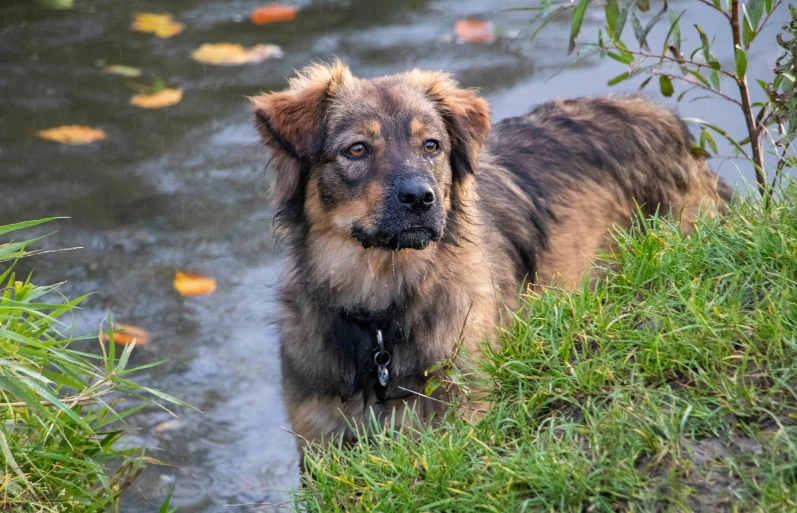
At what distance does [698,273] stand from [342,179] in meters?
1.48

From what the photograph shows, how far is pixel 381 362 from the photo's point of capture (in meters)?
3.85

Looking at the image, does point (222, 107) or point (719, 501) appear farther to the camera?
point (222, 107)

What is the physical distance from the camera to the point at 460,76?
24.2 ft

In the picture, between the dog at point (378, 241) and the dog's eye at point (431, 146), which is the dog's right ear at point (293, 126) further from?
the dog's eye at point (431, 146)

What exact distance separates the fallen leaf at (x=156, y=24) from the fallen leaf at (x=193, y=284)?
3.16 m

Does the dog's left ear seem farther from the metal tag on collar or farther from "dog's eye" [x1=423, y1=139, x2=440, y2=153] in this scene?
the metal tag on collar

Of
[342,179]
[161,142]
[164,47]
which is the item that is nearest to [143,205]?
[161,142]

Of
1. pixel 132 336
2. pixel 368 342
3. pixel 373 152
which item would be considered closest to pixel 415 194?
pixel 373 152

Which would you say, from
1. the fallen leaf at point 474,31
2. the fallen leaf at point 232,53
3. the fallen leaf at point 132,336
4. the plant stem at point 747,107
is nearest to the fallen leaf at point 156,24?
the fallen leaf at point 232,53

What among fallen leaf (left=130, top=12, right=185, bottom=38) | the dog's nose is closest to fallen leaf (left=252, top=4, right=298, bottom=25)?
fallen leaf (left=130, top=12, right=185, bottom=38)

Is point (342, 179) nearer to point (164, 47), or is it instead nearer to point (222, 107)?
point (222, 107)

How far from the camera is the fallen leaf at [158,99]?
7141mm

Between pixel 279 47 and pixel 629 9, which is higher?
pixel 629 9

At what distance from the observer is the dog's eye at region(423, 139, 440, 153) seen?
397 centimetres
